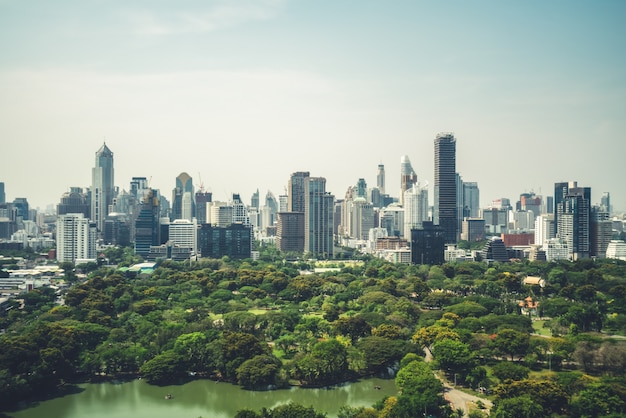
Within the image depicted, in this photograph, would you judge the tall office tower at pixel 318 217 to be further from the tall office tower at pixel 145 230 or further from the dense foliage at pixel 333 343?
the dense foliage at pixel 333 343

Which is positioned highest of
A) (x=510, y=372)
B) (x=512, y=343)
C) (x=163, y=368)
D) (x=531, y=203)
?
(x=531, y=203)

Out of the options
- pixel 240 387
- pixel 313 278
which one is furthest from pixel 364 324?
pixel 313 278

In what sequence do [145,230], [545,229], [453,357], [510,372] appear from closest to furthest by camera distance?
[510,372]
[453,357]
[145,230]
[545,229]

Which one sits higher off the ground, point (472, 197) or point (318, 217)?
point (472, 197)

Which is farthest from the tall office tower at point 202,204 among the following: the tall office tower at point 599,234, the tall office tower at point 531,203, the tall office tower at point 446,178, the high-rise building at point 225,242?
the tall office tower at point 531,203

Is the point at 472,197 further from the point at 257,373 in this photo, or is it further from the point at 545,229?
the point at 257,373

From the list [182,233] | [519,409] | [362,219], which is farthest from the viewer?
[362,219]

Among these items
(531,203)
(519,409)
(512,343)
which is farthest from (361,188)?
(519,409)

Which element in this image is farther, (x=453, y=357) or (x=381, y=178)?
(x=381, y=178)
